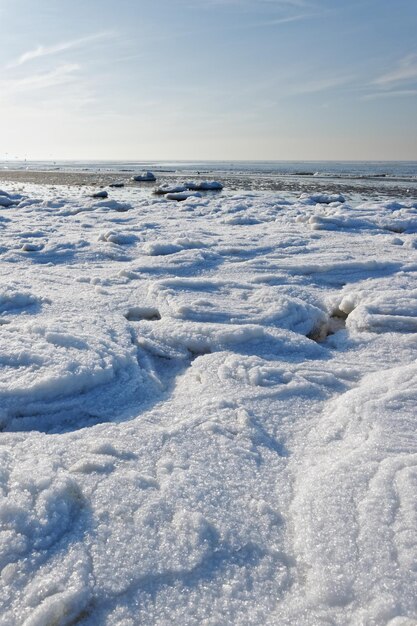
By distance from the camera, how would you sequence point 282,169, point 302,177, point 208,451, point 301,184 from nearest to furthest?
point 208,451 < point 301,184 < point 302,177 < point 282,169

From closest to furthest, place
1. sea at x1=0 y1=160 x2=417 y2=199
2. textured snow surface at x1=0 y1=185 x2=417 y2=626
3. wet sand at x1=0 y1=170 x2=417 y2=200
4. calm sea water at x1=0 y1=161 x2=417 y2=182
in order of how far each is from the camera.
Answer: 1. textured snow surface at x1=0 y1=185 x2=417 y2=626
2. wet sand at x1=0 y1=170 x2=417 y2=200
3. sea at x1=0 y1=160 x2=417 y2=199
4. calm sea water at x1=0 y1=161 x2=417 y2=182

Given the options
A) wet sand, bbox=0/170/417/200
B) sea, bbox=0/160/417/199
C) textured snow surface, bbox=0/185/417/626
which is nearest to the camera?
textured snow surface, bbox=0/185/417/626

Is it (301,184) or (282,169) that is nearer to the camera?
(301,184)

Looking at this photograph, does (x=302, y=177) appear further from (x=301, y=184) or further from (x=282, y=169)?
(x=282, y=169)

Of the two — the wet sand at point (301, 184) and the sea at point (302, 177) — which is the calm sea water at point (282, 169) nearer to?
the sea at point (302, 177)

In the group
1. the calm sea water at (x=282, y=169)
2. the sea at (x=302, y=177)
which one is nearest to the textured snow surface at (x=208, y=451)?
the sea at (x=302, y=177)

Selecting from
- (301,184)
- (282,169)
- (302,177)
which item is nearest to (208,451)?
(301,184)

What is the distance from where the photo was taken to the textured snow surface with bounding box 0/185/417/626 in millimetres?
1631

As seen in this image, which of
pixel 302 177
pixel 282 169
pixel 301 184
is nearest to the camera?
pixel 301 184

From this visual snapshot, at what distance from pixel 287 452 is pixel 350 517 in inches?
21.6

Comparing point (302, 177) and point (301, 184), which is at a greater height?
point (302, 177)

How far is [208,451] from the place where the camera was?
2422 mm

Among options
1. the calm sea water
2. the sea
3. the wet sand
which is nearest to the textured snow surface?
the wet sand

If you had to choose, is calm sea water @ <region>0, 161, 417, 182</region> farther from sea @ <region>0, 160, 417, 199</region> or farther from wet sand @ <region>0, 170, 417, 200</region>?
wet sand @ <region>0, 170, 417, 200</region>
